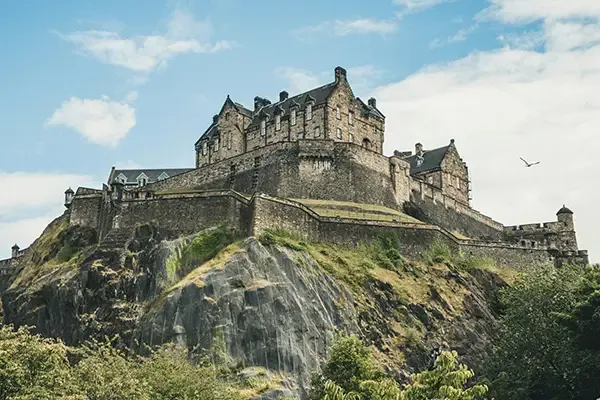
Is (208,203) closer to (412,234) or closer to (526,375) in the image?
(412,234)

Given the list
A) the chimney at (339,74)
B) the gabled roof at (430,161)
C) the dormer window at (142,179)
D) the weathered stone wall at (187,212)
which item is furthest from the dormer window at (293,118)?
the dormer window at (142,179)

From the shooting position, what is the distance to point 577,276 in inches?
2138

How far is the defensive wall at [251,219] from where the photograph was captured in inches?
2331

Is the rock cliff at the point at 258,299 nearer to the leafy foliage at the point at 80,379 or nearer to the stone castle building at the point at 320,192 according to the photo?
the stone castle building at the point at 320,192

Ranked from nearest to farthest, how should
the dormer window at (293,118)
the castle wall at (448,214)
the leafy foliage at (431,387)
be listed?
the leafy foliage at (431,387) → the castle wall at (448,214) → the dormer window at (293,118)

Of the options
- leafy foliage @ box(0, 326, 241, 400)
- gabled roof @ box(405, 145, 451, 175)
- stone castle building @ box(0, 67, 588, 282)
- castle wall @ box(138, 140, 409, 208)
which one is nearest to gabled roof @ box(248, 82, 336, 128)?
stone castle building @ box(0, 67, 588, 282)

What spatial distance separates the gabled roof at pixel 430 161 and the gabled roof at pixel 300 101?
50.7ft

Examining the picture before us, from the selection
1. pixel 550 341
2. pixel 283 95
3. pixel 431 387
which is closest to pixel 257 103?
pixel 283 95

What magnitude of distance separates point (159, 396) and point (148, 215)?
2500 cm

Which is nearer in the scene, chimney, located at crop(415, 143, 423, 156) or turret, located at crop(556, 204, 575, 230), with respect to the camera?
turret, located at crop(556, 204, 575, 230)

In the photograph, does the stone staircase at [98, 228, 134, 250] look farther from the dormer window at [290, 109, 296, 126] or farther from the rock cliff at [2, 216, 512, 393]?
the dormer window at [290, 109, 296, 126]

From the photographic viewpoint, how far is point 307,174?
228 feet

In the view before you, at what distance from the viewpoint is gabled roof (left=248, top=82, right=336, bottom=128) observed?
78.1 m

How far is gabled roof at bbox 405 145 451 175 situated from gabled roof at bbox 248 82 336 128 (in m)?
15.5
